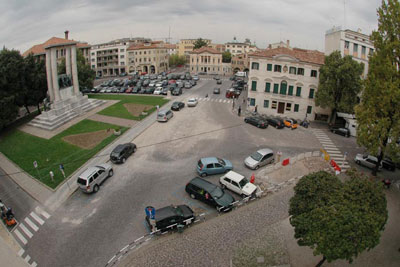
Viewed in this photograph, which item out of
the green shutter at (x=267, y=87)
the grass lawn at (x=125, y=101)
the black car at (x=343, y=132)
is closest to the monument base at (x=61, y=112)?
the grass lawn at (x=125, y=101)

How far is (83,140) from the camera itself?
33.3 metres

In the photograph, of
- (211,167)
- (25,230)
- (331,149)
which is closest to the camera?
(25,230)

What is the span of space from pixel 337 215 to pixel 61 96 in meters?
41.5

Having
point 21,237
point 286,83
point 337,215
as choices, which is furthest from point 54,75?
point 337,215

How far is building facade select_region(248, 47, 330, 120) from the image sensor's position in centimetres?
4178

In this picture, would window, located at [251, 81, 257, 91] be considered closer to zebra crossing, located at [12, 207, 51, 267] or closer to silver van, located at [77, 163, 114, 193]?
silver van, located at [77, 163, 114, 193]

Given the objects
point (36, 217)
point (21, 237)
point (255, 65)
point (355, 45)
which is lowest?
point (21, 237)

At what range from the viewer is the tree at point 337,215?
1164 cm

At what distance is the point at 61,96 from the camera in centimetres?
4075

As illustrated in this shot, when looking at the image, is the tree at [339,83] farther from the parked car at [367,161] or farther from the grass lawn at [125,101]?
the grass lawn at [125,101]

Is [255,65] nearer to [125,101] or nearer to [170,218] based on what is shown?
[125,101]

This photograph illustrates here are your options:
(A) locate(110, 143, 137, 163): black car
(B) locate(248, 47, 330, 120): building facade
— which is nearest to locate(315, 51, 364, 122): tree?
(B) locate(248, 47, 330, 120): building facade

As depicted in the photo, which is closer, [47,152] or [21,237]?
[21,237]

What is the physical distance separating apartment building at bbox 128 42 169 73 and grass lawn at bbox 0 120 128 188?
2806 inches
